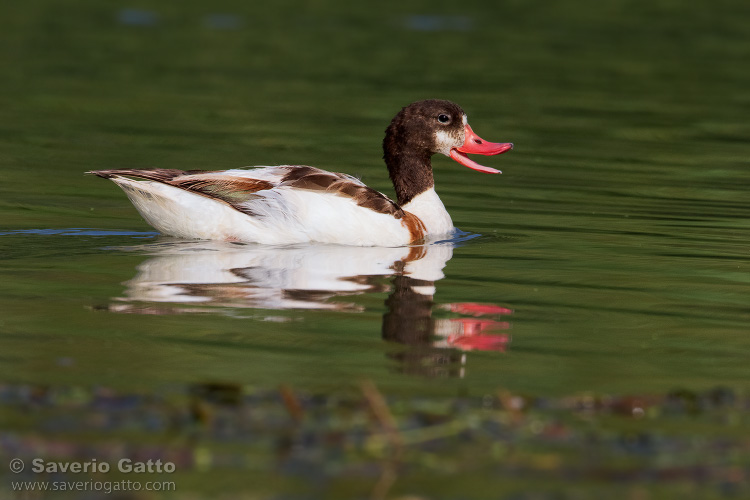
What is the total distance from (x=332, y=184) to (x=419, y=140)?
1626 millimetres

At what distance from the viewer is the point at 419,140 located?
11938mm

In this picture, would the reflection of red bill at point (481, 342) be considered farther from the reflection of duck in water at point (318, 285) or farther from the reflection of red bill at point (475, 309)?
the reflection of red bill at point (475, 309)

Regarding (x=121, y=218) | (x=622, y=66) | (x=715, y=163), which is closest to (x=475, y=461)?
(x=121, y=218)

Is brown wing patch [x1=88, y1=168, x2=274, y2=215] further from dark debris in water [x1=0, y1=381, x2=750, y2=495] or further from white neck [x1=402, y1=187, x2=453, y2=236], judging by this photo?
dark debris in water [x1=0, y1=381, x2=750, y2=495]

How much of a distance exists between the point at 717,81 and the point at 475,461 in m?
19.1

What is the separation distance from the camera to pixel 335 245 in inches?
418

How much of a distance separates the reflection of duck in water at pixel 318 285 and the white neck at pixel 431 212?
0.42 m

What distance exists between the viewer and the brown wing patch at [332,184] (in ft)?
34.7

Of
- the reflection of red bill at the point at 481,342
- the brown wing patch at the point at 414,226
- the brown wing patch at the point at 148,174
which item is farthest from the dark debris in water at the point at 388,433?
the brown wing patch at the point at 414,226

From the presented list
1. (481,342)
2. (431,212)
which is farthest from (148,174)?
(481,342)

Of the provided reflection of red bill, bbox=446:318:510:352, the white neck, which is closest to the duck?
the white neck

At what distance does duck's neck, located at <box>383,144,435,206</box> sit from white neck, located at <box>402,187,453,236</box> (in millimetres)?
68

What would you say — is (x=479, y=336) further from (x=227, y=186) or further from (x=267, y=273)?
(x=227, y=186)

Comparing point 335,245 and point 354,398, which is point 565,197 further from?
point 354,398
